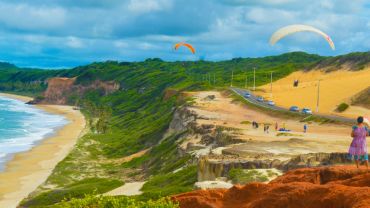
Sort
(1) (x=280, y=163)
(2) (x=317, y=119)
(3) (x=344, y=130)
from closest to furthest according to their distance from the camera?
(1) (x=280, y=163) → (3) (x=344, y=130) → (2) (x=317, y=119)

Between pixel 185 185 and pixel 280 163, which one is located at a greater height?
pixel 280 163

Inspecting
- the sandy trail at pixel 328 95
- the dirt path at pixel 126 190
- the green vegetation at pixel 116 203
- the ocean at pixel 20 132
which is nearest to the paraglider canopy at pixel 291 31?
the green vegetation at pixel 116 203

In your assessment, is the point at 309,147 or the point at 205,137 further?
the point at 205,137

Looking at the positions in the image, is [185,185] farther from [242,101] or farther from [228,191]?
[242,101]

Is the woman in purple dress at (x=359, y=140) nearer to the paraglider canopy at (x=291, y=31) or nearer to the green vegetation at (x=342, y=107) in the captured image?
the paraglider canopy at (x=291, y=31)

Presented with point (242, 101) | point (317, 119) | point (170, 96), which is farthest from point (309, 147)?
point (170, 96)

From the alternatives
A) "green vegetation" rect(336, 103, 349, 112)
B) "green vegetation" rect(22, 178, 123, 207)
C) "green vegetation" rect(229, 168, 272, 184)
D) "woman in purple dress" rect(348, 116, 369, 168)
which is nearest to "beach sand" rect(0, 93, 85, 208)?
"green vegetation" rect(22, 178, 123, 207)

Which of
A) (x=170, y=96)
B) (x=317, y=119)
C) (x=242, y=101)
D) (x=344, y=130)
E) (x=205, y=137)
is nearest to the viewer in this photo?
(x=205, y=137)

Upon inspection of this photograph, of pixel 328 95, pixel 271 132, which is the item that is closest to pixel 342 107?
pixel 328 95
